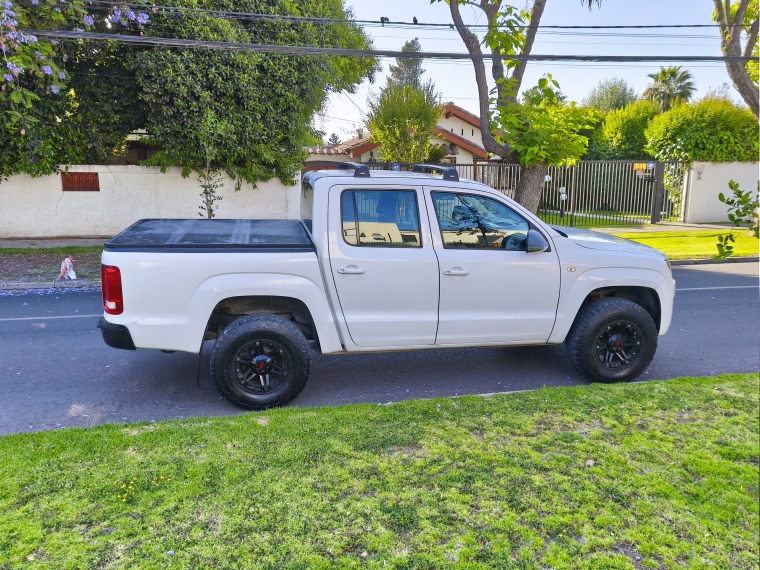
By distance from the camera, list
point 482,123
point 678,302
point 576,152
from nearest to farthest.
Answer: point 678,302, point 576,152, point 482,123

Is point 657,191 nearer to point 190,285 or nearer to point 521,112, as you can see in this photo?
point 521,112

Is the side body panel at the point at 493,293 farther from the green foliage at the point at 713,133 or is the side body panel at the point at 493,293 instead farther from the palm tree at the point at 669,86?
the palm tree at the point at 669,86

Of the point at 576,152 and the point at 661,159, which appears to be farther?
the point at 661,159

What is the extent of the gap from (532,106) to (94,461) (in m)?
9.17

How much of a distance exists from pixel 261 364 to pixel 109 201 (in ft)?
41.3

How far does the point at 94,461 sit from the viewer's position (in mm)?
Result: 3824

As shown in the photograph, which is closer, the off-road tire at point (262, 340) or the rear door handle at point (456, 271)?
the off-road tire at point (262, 340)

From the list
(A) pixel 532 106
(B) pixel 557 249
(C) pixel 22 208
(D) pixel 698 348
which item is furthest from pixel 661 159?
(C) pixel 22 208

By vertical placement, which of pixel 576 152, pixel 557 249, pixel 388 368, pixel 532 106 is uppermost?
pixel 532 106

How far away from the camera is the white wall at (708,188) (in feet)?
66.1

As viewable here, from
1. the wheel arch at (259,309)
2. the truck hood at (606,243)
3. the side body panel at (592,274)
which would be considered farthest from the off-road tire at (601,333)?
the wheel arch at (259,309)

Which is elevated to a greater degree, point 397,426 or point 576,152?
point 576,152

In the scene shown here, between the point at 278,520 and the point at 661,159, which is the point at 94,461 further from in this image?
the point at 661,159

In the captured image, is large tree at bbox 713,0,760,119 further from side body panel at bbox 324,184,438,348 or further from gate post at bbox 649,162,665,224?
side body panel at bbox 324,184,438,348
